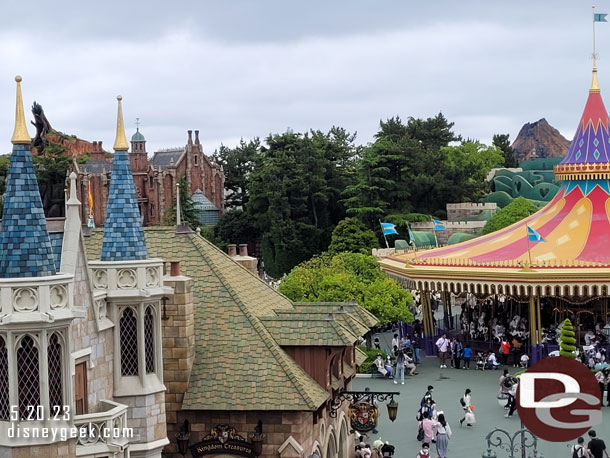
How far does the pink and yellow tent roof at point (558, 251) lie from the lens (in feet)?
124

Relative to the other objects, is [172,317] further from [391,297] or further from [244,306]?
[391,297]

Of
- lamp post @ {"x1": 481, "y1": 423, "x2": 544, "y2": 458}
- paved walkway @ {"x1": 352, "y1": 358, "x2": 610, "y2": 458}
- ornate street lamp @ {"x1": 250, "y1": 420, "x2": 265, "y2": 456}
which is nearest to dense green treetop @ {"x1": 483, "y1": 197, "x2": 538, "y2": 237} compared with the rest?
paved walkway @ {"x1": 352, "y1": 358, "x2": 610, "y2": 458}

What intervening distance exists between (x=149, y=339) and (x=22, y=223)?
13.2 feet

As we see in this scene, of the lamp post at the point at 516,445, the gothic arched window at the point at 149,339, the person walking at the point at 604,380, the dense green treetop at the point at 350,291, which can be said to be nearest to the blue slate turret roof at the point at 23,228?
the gothic arched window at the point at 149,339

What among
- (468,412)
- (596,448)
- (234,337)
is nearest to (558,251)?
(468,412)

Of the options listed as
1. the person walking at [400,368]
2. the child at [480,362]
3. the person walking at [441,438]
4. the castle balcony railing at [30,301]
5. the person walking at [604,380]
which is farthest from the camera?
the child at [480,362]

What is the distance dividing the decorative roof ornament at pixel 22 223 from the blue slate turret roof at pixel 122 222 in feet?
9.81

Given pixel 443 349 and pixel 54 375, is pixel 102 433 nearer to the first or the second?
pixel 54 375

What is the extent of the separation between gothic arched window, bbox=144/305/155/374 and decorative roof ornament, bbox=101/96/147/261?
0.91m

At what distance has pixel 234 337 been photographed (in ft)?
65.5

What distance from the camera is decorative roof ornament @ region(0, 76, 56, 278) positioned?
13820 mm

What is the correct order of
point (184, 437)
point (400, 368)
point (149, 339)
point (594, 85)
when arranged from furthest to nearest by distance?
point (594, 85) → point (400, 368) → point (184, 437) → point (149, 339)

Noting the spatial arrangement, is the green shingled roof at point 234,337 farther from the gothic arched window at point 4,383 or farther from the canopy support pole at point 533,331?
the canopy support pole at point 533,331
